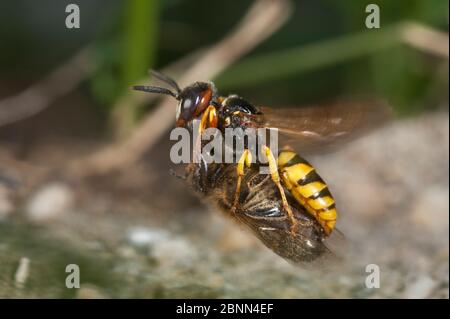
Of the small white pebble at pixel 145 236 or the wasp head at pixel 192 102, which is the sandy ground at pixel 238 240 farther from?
the wasp head at pixel 192 102

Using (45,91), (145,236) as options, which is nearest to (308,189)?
(145,236)

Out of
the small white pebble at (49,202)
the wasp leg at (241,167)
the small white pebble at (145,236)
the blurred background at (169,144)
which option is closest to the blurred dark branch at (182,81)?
the blurred background at (169,144)

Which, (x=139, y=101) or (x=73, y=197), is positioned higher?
(x=139, y=101)

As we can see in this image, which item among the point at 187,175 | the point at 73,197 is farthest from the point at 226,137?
the point at 73,197

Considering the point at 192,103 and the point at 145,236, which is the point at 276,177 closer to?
the point at 192,103

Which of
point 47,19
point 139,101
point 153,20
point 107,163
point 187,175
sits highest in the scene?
point 47,19

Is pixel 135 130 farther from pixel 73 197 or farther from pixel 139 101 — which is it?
pixel 73 197

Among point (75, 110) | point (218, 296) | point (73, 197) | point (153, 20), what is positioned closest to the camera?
point (218, 296)
